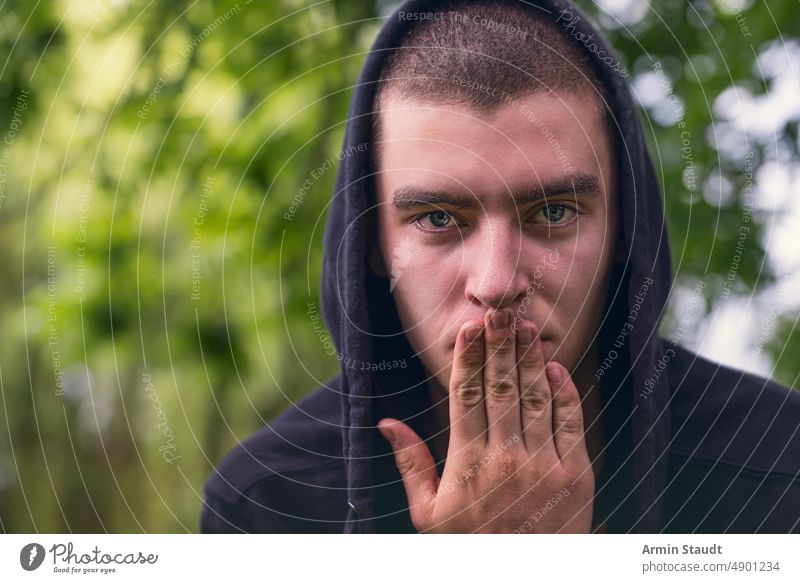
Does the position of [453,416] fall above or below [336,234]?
below

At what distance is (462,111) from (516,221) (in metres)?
0.11

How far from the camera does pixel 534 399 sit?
2.27 feet

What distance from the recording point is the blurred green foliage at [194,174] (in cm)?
111

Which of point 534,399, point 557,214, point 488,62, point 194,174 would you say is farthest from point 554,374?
point 194,174

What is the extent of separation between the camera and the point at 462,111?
70 cm

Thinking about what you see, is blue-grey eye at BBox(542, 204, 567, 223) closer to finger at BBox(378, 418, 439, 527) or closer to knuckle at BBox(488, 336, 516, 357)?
knuckle at BBox(488, 336, 516, 357)

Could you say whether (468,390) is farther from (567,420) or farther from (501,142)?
(501,142)

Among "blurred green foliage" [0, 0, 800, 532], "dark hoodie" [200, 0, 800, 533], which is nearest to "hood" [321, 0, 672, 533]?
"dark hoodie" [200, 0, 800, 533]

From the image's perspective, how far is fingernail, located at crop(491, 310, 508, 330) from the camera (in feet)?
2.30

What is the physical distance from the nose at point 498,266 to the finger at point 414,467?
0.15 meters

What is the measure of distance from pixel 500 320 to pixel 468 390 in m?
0.07

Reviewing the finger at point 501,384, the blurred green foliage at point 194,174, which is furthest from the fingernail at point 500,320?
the blurred green foliage at point 194,174

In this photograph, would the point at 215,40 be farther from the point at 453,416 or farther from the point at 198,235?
the point at 453,416

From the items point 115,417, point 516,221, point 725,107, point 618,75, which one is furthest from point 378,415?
point 115,417
